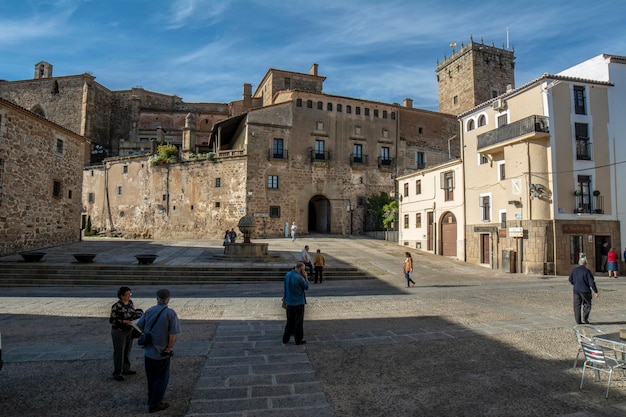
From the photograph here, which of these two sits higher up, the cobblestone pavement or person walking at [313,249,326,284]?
person walking at [313,249,326,284]

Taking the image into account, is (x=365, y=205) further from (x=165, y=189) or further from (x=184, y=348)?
(x=184, y=348)

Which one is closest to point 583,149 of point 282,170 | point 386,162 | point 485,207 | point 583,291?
point 485,207

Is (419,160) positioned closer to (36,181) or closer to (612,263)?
(612,263)

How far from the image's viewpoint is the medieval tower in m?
42.8

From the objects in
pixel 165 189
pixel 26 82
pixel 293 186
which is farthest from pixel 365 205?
pixel 26 82

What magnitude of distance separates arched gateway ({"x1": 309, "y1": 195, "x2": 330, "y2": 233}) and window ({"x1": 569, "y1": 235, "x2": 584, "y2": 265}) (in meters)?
19.9

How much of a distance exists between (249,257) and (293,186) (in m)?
15.7

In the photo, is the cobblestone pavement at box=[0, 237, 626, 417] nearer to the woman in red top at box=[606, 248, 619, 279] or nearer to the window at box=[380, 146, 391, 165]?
the woman in red top at box=[606, 248, 619, 279]

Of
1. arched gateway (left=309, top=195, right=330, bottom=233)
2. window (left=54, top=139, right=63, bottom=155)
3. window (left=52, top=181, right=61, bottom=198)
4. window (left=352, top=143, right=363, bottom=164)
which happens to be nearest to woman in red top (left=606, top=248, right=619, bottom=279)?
window (left=352, top=143, right=363, bottom=164)

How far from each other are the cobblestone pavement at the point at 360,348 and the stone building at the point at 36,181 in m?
7.39

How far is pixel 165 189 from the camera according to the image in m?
35.2

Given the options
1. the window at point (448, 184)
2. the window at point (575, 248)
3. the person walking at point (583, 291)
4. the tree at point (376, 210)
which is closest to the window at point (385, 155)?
the tree at point (376, 210)

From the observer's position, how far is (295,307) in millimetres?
6594

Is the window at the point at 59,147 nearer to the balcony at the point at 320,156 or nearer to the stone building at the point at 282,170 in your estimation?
the stone building at the point at 282,170
